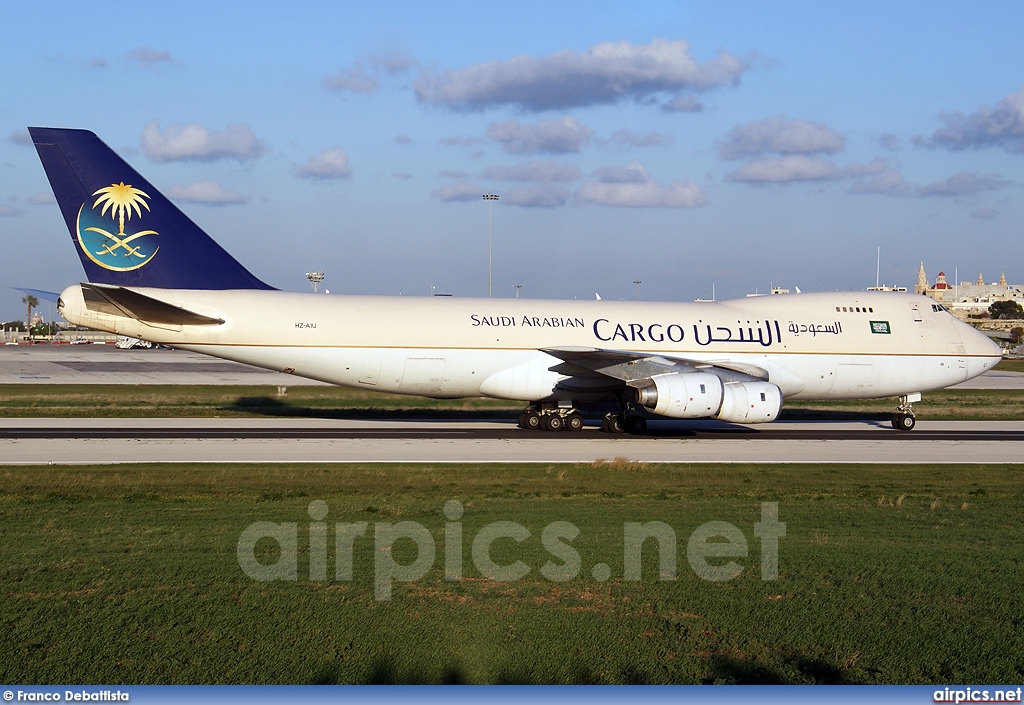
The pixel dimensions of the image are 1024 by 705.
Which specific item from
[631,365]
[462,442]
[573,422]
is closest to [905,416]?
[631,365]

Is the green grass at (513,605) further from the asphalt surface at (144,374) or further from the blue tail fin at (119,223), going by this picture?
the asphalt surface at (144,374)

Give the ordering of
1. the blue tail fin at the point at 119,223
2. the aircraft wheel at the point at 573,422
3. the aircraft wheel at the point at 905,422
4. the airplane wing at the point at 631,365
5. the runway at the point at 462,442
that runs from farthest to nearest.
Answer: the aircraft wheel at the point at 905,422 → the aircraft wheel at the point at 573,422 → the airplane wing at the point at 631,365 → the blue tail fin at the point at 119,223 → the runway at the point at 462,442

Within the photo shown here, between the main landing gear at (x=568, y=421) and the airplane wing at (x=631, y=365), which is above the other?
the airplane wing at (x=631, y=365)

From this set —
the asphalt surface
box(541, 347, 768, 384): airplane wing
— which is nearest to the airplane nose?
box(541, 347, 768, 384): airplane wing

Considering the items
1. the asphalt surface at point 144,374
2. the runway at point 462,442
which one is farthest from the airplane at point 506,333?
the asphalt surface at point 144,374

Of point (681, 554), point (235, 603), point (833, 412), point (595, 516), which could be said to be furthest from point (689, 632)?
point (833, 412)

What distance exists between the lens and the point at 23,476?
1700 centimetres

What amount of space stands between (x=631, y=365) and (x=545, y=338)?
9.05 feet

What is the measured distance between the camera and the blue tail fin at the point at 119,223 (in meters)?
23.8

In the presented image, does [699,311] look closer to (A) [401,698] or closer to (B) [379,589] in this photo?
(B) [379,589]

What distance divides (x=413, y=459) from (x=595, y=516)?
26.4ft

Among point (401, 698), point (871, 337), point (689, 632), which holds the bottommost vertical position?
point (689, 632)

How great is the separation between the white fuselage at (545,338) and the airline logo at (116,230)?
1275mm

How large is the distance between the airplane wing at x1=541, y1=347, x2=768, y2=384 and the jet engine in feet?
2.26
